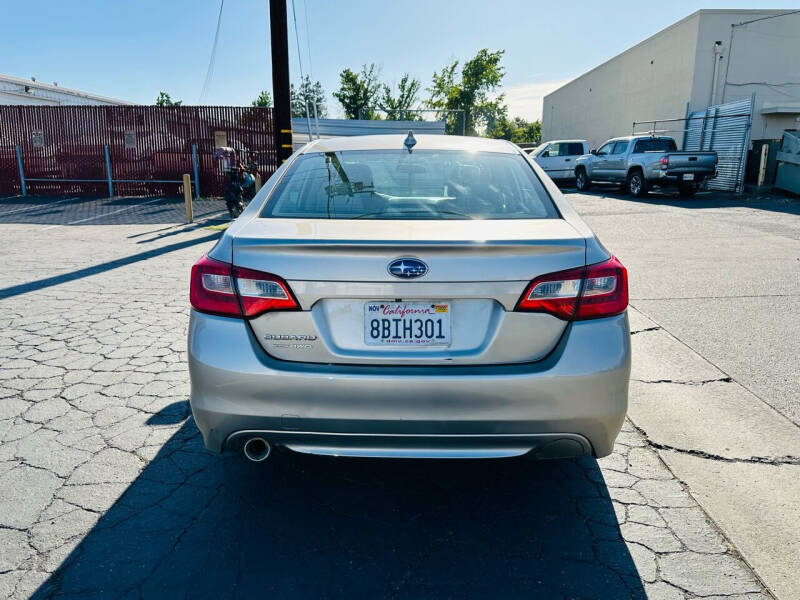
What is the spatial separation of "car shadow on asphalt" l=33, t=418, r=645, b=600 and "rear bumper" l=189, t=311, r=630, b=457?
40 centimetres

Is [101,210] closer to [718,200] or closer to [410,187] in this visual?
[410,187]

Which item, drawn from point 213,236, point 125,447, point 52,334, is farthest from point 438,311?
point 213,236

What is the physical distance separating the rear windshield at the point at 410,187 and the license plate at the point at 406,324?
58cm

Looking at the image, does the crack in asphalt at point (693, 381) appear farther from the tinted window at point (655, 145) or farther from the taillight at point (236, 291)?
the tinted window at point (655, 145)

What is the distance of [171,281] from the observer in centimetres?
767

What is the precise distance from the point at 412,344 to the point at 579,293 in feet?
2.27

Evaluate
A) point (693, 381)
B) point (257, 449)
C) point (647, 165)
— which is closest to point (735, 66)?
point (647, 165)

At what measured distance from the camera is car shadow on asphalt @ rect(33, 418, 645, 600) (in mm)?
2363

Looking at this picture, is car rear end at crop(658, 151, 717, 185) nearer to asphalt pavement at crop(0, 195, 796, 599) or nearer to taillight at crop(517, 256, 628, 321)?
asphalt pavement at crop(0, 195, 796, 599)

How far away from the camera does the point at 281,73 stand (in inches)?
455

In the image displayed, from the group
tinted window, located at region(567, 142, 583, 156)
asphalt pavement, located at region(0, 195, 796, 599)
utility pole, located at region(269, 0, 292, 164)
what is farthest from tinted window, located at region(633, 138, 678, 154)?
asphalt pavement, located at region(0, 195, 796, 599)

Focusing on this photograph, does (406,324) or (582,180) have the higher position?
(406,324)

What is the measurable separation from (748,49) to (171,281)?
24750mm

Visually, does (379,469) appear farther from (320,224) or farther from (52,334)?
(52,334)
